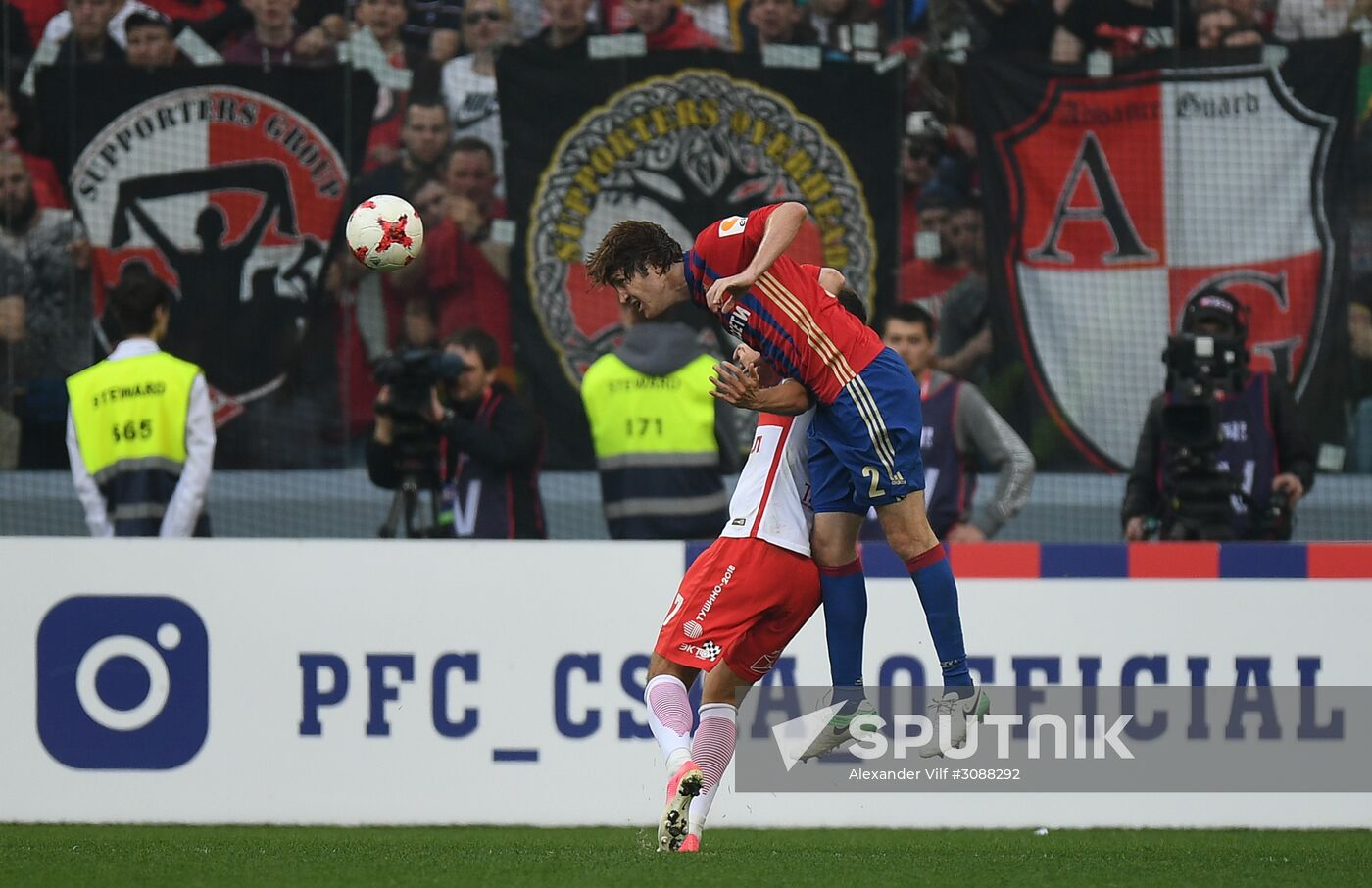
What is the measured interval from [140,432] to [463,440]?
1338 millimetres

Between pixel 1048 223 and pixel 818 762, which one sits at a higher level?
pixel 1048 223

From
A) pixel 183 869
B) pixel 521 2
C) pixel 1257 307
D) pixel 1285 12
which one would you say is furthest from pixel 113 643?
pixel 1285 12

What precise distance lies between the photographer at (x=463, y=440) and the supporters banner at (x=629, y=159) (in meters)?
1.68

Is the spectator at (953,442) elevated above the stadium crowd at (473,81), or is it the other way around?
the stadium crowd at (473,81)

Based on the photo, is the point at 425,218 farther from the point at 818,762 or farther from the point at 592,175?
the point at 818,762

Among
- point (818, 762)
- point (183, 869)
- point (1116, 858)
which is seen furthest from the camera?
point (818, 762)

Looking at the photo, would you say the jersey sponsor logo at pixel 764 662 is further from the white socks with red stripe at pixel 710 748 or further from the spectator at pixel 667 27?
the spectator at pixel 667 27

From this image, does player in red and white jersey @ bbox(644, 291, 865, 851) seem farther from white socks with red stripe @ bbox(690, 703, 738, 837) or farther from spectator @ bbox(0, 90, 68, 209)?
spectator @ bbox(0, 90, 68, 209)

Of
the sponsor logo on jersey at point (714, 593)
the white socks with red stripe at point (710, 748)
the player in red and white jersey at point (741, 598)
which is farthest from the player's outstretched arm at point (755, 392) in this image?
the white socks with red stripe at point (710, 748)

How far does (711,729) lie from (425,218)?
4.80 metres

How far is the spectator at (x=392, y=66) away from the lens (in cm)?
1003

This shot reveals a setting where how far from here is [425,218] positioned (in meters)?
10.1

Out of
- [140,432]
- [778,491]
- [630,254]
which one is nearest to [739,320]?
[630,254]

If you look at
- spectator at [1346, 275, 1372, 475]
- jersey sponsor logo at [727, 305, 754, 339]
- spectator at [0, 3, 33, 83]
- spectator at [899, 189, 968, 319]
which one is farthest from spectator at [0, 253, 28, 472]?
spectator at [1346, 275, 1372, 475]
